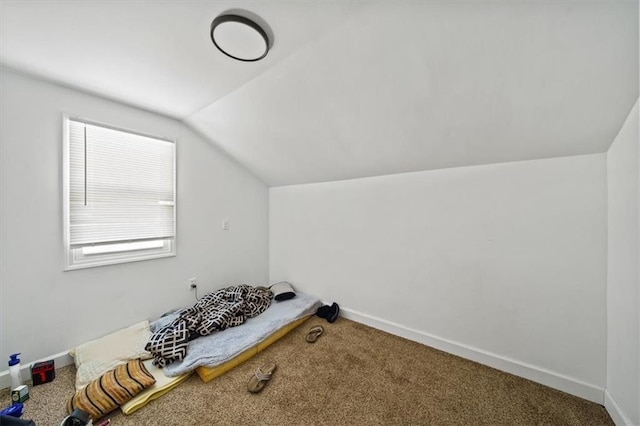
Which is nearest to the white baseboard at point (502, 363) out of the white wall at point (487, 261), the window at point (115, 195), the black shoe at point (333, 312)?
the white wall at point (487, 261)

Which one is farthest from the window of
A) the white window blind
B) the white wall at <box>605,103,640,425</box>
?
the white wall at <box>605,103,640,425</box>

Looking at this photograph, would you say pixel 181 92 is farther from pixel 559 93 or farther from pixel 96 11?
pixel 559 93

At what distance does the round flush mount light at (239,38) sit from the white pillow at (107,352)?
231 cm

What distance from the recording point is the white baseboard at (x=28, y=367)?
153cm

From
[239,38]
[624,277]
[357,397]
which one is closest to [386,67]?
[239,38]

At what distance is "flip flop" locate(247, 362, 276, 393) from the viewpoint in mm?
1526

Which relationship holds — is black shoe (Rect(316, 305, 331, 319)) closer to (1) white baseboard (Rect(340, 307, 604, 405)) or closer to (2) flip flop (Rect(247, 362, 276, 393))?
(1) white baseboard (Rect(340, 307, 604, 405))

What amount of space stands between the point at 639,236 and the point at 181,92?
3029 mm

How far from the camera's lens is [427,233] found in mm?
2057

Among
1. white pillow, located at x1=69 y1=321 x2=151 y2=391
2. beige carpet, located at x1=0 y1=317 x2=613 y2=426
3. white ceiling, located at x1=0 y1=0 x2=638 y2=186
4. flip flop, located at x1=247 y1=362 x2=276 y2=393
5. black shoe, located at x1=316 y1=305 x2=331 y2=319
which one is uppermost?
white ceiling, located at x1=0 y1=0 x2=638 y2=186

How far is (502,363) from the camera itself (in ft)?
5.58

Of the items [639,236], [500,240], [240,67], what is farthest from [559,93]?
[240,67]

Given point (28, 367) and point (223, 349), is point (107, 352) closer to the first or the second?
point (28, 367)

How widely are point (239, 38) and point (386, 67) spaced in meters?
0.86
